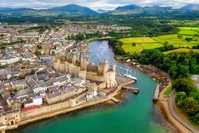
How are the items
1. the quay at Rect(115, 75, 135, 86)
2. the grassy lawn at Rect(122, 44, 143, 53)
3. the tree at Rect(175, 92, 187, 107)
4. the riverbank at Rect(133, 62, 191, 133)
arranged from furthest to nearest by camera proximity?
the grassy lawn at Rect(122, 44, 143, 53) → the quay at Rect(115, 75, 135, 86) → the tree at Rect(175, 92, 187, 107) → the riverbank at Rect(133, 62, 191, 133)

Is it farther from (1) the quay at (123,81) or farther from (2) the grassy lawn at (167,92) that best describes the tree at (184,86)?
(1) the quay at (123,81)

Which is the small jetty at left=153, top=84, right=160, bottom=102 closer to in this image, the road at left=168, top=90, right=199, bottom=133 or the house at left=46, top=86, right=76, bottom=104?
the road at left=168, top=90, right=199, bottom=133

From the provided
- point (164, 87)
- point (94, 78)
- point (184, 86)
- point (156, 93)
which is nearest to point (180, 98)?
point (184, 86)

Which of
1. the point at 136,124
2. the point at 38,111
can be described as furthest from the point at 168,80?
the point at 38,111

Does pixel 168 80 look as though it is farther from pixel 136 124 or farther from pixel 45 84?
pixel 45 84

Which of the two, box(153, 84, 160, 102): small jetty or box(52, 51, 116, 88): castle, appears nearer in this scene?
box(153, 84, 160, 102): small jetty

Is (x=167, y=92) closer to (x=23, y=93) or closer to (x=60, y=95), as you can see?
(x=60, y=95)

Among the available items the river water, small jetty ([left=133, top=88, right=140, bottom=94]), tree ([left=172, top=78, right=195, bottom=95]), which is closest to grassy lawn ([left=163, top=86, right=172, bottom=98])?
tree ([left=172, top=78, right=195, bottom=95])

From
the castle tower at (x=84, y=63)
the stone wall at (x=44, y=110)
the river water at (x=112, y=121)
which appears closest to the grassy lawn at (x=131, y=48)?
the castle tower at (x=84, y=63)
